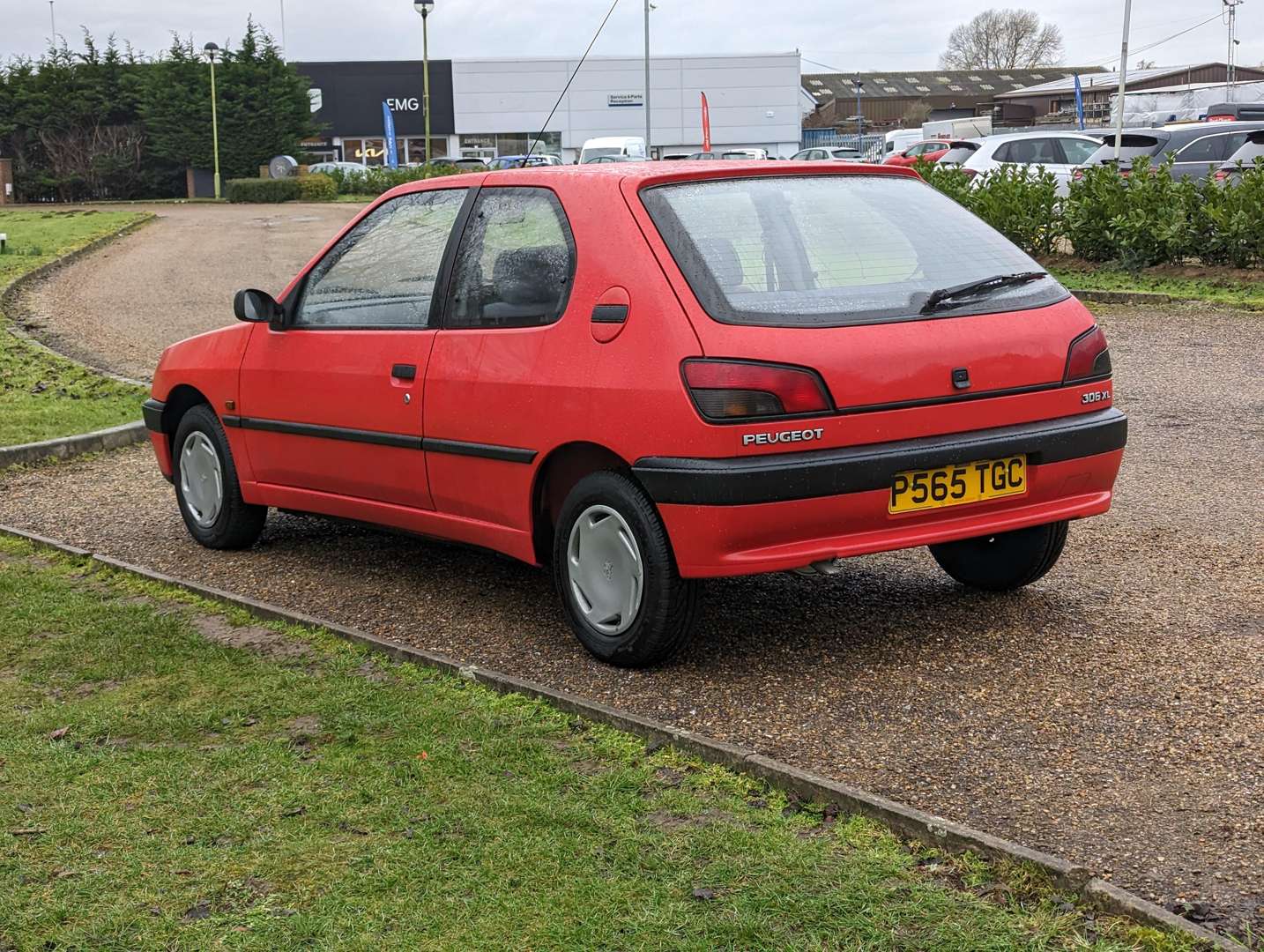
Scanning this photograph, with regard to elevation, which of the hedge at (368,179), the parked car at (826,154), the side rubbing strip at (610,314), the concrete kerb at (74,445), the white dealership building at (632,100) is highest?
the white dealership building at (632,100)

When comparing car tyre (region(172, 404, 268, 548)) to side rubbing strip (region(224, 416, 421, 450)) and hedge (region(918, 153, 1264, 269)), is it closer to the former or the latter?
side rubbing strip (region(224, 416, 421, 450))

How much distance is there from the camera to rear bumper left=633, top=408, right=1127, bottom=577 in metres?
4.57

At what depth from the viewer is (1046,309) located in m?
5.15

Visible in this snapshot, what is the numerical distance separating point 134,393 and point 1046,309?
851 cm

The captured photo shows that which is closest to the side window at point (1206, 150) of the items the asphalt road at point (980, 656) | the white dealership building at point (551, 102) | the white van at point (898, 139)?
the asphalt road at point (980, 656)

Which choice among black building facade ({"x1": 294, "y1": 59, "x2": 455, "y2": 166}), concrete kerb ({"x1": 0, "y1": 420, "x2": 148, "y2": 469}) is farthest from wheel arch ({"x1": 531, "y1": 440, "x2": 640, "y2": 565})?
black building facade ({"x1": 294, "y1": 59, "x2": 455, "y2": 166})

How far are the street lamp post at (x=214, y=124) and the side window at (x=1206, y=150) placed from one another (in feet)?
119

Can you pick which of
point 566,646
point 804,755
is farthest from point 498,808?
point 566,646

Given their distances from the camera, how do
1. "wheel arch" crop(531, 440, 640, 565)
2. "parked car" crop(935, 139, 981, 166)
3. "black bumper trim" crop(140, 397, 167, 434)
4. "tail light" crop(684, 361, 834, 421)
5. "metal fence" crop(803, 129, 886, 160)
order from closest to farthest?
"tail light" crop(684, 361, 834, 421) < "wheel arch" crop(531, 440, 640, 565) < "black bumper trim" crop(140, 397, 167, 434) < "parked car" crop(935, 139, 981, 166) < "metal fence" crop(803, 129, 886, 160)

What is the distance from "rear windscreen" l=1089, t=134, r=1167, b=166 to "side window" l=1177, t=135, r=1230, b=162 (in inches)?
16.2

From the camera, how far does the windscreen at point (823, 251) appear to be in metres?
4.80

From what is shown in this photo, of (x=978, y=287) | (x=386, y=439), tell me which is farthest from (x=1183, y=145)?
(x=386, y=439)

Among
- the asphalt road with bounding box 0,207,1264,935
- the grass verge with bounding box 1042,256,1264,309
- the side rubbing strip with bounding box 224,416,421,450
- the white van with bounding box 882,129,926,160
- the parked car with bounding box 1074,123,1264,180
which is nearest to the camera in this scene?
the asphalt road with bounding box 0,207,1264,935

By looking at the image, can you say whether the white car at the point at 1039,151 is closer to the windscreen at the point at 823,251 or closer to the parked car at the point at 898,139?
the windscreen at the point at 823,251
